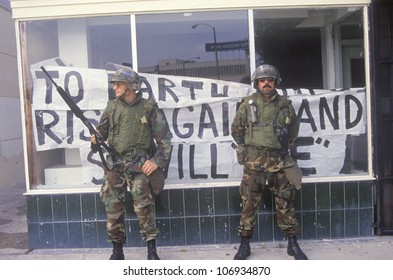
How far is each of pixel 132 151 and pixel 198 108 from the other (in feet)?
3.57

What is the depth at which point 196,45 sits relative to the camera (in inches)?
200

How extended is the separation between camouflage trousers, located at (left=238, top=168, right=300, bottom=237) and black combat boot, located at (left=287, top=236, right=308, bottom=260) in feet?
0.35

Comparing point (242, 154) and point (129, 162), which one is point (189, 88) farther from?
point (129, 162)

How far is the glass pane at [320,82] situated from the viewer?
16.4 feet

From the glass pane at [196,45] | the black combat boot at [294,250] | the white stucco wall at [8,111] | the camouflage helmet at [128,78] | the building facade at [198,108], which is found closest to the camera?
the camouflage helmet at [128,78]

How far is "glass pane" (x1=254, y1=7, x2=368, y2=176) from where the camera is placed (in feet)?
16.4

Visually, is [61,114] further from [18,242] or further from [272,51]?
[272,51]

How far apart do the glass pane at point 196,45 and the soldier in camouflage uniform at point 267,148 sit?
0.74 meters

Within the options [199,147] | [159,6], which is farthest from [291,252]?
[159,6]

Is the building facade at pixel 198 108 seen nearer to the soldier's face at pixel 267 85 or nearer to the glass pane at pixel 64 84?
the glass pane at pixel 64 84

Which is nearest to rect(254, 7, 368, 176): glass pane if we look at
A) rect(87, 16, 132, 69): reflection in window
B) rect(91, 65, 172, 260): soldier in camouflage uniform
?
rect(87, 16, 132, 69): reflection in window

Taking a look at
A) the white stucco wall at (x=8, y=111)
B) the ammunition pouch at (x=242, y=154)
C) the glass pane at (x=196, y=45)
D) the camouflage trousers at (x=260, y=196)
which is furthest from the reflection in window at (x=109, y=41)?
the white stucco wall at (x=8, y=111)

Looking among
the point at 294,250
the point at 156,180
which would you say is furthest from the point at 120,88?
the point at 294,250

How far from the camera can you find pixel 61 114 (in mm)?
4934
